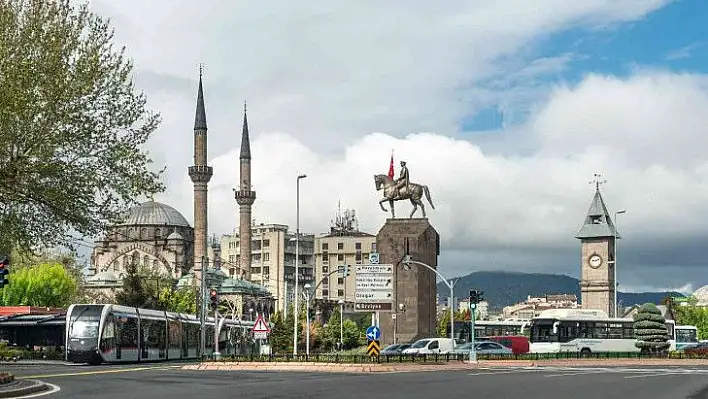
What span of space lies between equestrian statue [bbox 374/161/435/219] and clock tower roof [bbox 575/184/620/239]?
79.5 metres

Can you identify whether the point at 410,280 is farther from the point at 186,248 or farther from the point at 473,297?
the point at 186,248

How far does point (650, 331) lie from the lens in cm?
6112

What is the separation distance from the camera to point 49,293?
→ 95562 millimetres

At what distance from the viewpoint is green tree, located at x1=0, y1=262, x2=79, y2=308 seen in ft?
306

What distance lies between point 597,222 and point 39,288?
265ft

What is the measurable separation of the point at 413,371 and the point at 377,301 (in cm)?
972

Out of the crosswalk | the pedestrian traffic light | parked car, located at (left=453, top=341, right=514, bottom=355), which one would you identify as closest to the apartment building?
parked car, located at (left=453, top=341, right=514, bottom=355)

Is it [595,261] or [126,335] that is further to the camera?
[595,261]

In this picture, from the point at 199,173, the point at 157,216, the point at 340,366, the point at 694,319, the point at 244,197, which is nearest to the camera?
the point at 340,366

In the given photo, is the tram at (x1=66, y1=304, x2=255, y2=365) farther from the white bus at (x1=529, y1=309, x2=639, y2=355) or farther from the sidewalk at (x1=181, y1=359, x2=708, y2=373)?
the white bus at (x1=529, y1=309, x2=639, y2=355)

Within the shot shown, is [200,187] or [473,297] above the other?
[200,187]

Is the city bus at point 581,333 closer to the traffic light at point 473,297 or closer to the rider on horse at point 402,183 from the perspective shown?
the rider on horse at point 402,183

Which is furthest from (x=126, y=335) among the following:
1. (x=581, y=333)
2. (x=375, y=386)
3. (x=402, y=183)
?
(x=581, y=333)

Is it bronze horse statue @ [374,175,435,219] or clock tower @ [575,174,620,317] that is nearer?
bronze horse statue @ [374,175,435,219]
